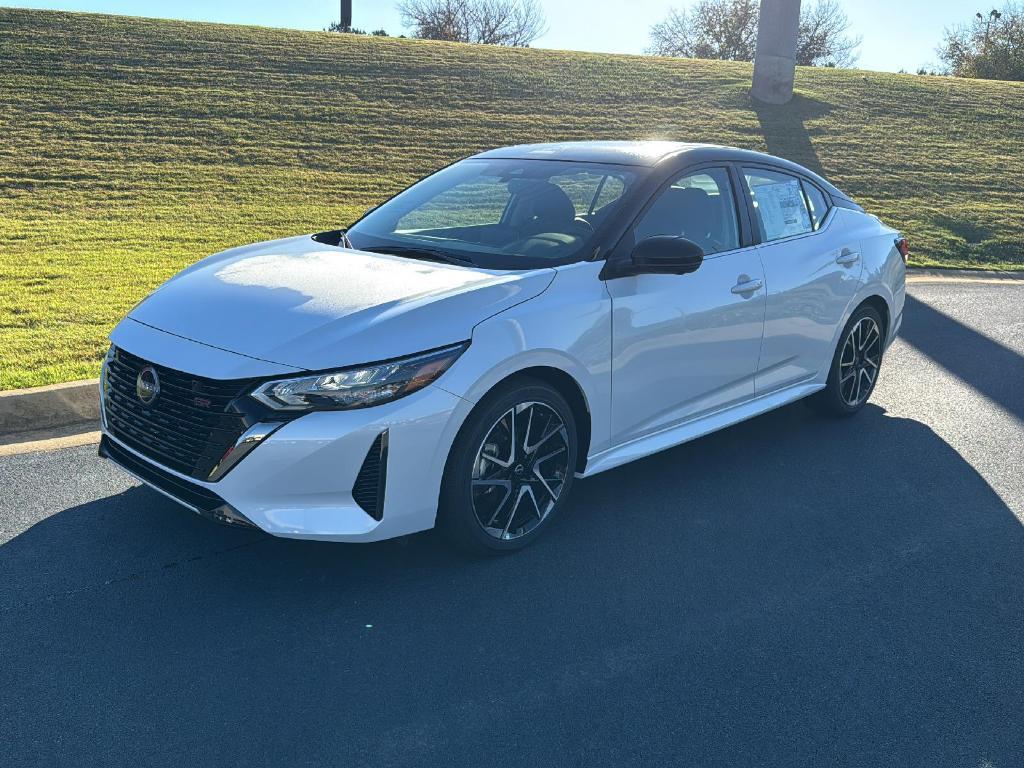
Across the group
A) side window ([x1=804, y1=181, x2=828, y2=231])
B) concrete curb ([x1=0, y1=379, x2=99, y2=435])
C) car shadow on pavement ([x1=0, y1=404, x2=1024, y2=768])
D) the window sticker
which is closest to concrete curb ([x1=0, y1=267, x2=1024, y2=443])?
concrete curb ([x1=0, y1=379, x2=99, y2=435])

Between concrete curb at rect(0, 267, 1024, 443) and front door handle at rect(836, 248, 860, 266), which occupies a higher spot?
front door handle at rect(836, 248, 860, 266)

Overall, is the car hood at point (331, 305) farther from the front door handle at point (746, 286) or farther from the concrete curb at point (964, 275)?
the concrete curb at point (964, 275)

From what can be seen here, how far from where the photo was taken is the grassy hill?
11.4m

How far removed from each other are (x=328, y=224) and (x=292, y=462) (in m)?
11.0

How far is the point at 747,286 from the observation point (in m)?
5.07

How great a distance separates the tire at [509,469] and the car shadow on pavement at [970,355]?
383cm

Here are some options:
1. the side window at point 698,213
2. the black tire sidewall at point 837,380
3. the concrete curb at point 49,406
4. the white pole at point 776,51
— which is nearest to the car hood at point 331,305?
the side window at point 698,213

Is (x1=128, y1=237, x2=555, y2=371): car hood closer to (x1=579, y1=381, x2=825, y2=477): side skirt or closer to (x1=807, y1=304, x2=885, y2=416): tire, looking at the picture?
(x1=579, y1=381, x2=825, y2=477): side skirt

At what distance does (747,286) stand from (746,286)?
0.01 metres

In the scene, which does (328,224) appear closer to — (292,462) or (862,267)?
(862,267)

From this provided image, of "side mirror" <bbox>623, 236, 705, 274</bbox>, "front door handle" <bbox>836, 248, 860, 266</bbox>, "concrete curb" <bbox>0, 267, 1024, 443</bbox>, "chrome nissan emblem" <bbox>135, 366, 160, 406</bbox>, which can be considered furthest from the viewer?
"front door handle" <bbox>836, 248, 860, 266</bbox>

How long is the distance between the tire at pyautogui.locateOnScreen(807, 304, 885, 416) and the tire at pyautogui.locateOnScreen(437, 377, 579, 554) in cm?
246

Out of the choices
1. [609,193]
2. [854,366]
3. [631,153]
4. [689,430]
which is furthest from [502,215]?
[854,366]

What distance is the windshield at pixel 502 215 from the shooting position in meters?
4.52
